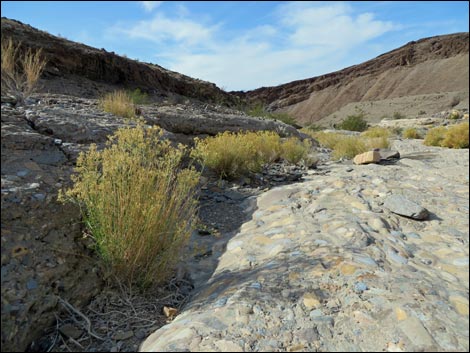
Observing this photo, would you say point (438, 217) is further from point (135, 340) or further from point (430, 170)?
point (135, 340)

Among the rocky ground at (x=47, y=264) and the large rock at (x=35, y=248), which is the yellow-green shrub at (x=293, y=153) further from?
the large rock at (x=35, y=248)

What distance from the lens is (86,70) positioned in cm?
1580

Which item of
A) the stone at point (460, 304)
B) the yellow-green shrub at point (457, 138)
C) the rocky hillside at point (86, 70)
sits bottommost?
the yellow-green shrub at point (457, 138)

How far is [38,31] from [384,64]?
62426mm

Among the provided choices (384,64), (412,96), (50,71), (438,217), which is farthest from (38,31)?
(384,64)

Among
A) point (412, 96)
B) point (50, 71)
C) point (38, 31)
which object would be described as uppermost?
point (38, 31)

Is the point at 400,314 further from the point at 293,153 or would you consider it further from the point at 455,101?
the point at 455,101

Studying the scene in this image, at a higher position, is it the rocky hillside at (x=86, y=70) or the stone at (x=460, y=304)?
the rocky hillside at (x=86, y=70)

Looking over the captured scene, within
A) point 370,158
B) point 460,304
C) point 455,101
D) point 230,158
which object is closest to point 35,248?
point 460,304

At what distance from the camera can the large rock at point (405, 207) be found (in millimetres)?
3250

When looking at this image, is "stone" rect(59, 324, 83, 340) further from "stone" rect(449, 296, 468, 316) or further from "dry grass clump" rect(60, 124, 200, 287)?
"stone" rect(449, 296, 468, 316)

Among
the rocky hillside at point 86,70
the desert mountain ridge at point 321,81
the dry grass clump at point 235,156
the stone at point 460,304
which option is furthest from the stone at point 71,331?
the rocky hillside at point 86,70

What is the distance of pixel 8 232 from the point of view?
2.23 meters

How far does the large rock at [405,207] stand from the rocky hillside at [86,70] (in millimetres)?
10711
